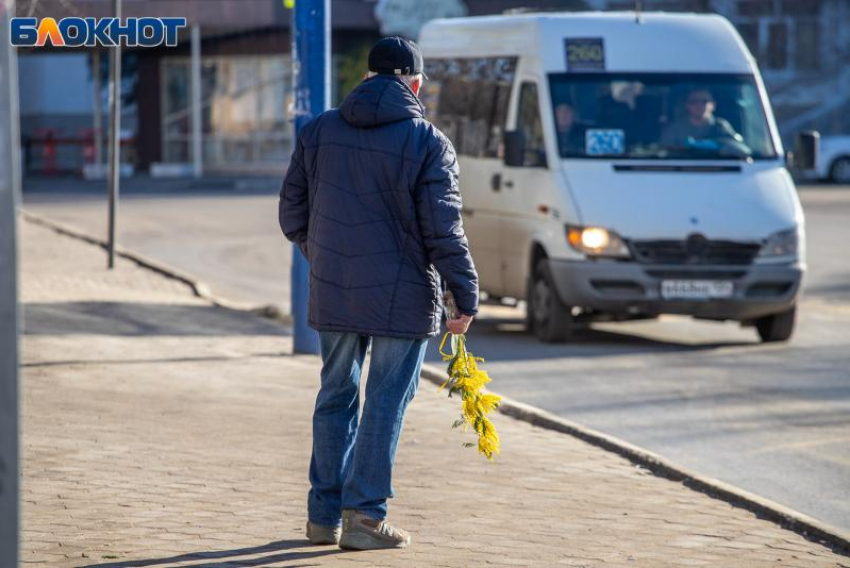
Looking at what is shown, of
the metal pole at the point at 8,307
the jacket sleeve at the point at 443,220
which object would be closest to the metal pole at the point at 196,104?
the jacket sleeve at the point at 443,220

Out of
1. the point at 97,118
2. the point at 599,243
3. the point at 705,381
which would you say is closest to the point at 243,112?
the point at 97,118

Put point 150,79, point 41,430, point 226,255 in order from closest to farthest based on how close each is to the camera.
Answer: point 41,430 < point 226,255 < point 150,79

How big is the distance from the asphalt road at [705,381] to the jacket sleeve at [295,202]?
2743mm

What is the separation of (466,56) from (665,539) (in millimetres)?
9204

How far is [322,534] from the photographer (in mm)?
5969

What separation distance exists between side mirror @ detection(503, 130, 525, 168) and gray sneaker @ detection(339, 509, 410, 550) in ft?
25.0

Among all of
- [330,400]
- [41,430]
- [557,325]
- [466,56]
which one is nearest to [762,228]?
[557,325]

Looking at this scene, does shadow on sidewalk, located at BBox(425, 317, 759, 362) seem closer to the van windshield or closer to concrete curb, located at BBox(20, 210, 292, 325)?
the van windshield

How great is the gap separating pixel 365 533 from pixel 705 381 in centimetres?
569

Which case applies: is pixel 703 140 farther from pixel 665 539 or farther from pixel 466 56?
pixel 665 539

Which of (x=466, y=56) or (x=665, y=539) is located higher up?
(x=466, y=56)

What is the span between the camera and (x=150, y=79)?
4484 cm

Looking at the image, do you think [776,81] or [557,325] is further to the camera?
[776,81]

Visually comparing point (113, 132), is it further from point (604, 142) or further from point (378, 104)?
point (378, 104)
